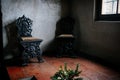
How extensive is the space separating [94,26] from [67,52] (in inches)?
36.7

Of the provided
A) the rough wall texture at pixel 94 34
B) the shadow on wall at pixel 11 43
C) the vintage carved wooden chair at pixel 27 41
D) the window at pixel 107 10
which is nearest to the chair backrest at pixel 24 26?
the vintage carved wooden chair at pixel 27 41

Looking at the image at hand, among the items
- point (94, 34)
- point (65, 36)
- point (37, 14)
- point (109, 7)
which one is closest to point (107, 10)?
point (109, 7)

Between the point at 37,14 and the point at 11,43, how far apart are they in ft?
3.24

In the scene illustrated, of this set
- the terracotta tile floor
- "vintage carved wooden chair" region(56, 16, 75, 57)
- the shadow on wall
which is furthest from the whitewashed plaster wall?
the terracotta tile floor

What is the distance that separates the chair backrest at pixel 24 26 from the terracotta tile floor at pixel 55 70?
2.36ft

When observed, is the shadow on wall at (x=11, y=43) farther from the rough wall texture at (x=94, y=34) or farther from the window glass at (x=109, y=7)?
the window glass at (x=109, y=7)

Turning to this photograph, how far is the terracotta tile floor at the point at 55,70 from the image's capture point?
2615 millimetres

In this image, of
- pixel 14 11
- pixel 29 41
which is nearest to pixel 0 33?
pixel 14 11

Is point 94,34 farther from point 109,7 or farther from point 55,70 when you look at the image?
point 55,70

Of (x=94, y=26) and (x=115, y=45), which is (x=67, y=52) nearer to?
(x=94, y=26)

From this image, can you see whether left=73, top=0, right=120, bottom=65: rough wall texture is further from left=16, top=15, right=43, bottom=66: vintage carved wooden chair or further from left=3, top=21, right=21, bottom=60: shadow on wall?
left=3, top=21, right=21, bottom=60: shadow on wall

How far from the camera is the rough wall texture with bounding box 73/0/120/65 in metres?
3.13

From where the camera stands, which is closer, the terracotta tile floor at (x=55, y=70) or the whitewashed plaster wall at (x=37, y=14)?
the terracotta tile floor at (x=55, y=70)

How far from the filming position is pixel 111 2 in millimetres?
3330
